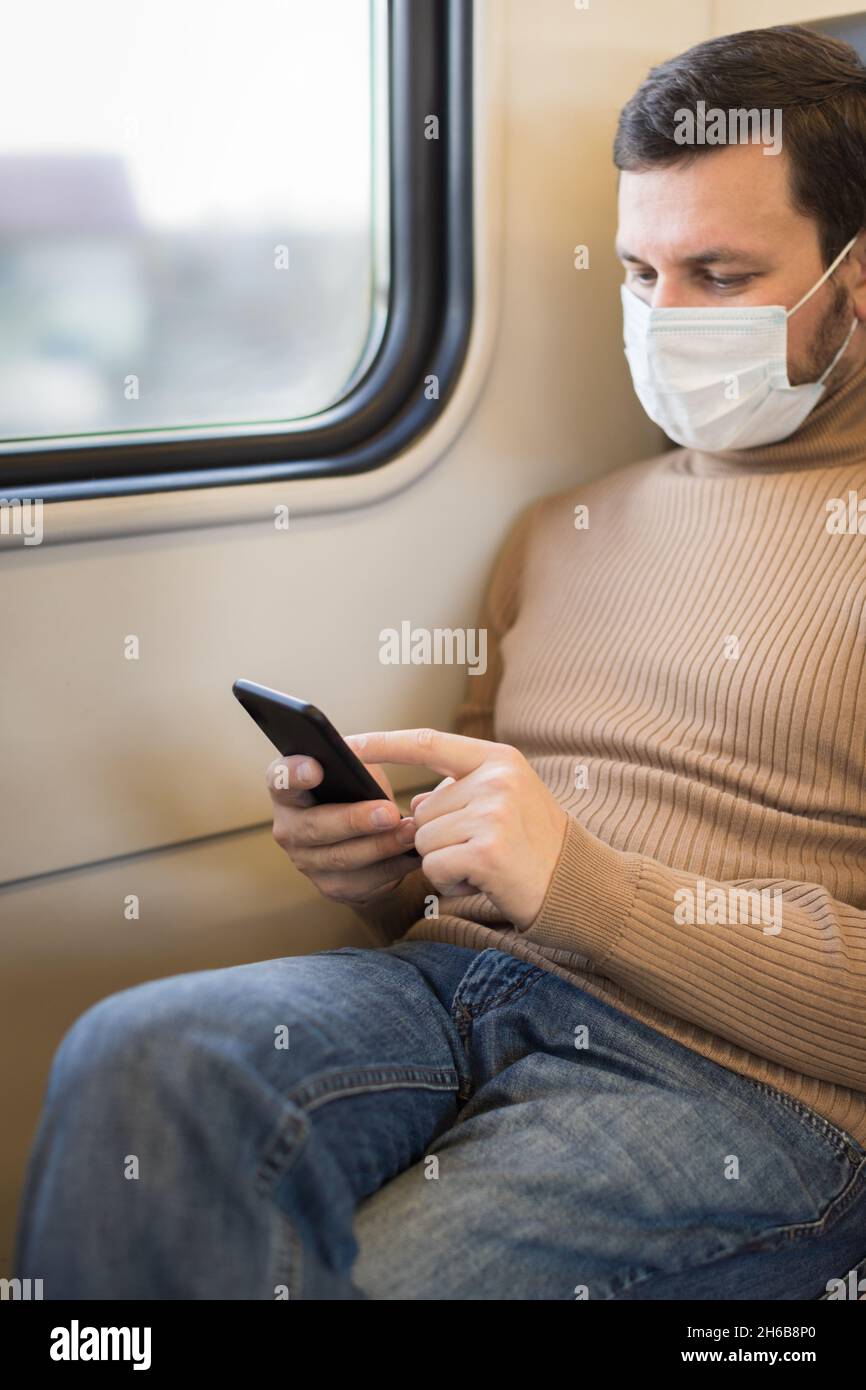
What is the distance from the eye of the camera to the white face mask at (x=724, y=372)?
1.26 metres

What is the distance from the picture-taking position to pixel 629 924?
38.9 inches

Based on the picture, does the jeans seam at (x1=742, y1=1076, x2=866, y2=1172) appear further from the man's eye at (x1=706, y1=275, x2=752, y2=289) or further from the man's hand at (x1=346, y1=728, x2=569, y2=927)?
the man's eye at (x1=706, y1=275, x2=752, y2=289)

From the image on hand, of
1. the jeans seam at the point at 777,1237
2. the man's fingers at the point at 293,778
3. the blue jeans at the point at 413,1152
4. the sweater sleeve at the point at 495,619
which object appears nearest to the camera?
the blue jeans at the point at 413,1152

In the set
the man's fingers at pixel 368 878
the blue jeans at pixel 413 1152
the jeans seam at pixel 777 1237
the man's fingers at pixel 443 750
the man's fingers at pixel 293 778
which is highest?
the man's fingers at pixel 443 750

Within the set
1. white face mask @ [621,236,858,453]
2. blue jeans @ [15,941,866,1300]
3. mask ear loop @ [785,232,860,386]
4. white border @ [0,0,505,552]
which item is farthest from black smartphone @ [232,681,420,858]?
mask ear loop @ [785,232,860,386]

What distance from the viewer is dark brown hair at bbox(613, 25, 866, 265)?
124 cm

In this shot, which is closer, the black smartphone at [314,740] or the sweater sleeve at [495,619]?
the black smartphone at [314,740]

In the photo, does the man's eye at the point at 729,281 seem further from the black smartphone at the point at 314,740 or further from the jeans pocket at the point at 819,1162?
the jeans pocket at the point at 819,1162

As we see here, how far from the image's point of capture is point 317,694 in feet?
4.67

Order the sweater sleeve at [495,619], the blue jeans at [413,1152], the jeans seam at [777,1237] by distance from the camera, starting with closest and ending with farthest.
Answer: the blue jeans at [413,1152] < the jeans seam at [777,1237] < the sweater sleeve at [495,619]

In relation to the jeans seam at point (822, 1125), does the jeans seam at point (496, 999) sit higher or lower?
higher

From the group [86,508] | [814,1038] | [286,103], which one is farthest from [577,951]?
[286,103]

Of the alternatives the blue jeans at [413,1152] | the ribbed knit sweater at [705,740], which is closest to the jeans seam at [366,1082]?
the blue jeans at [413,1152]

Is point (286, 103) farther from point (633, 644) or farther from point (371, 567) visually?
point (633, 644)
